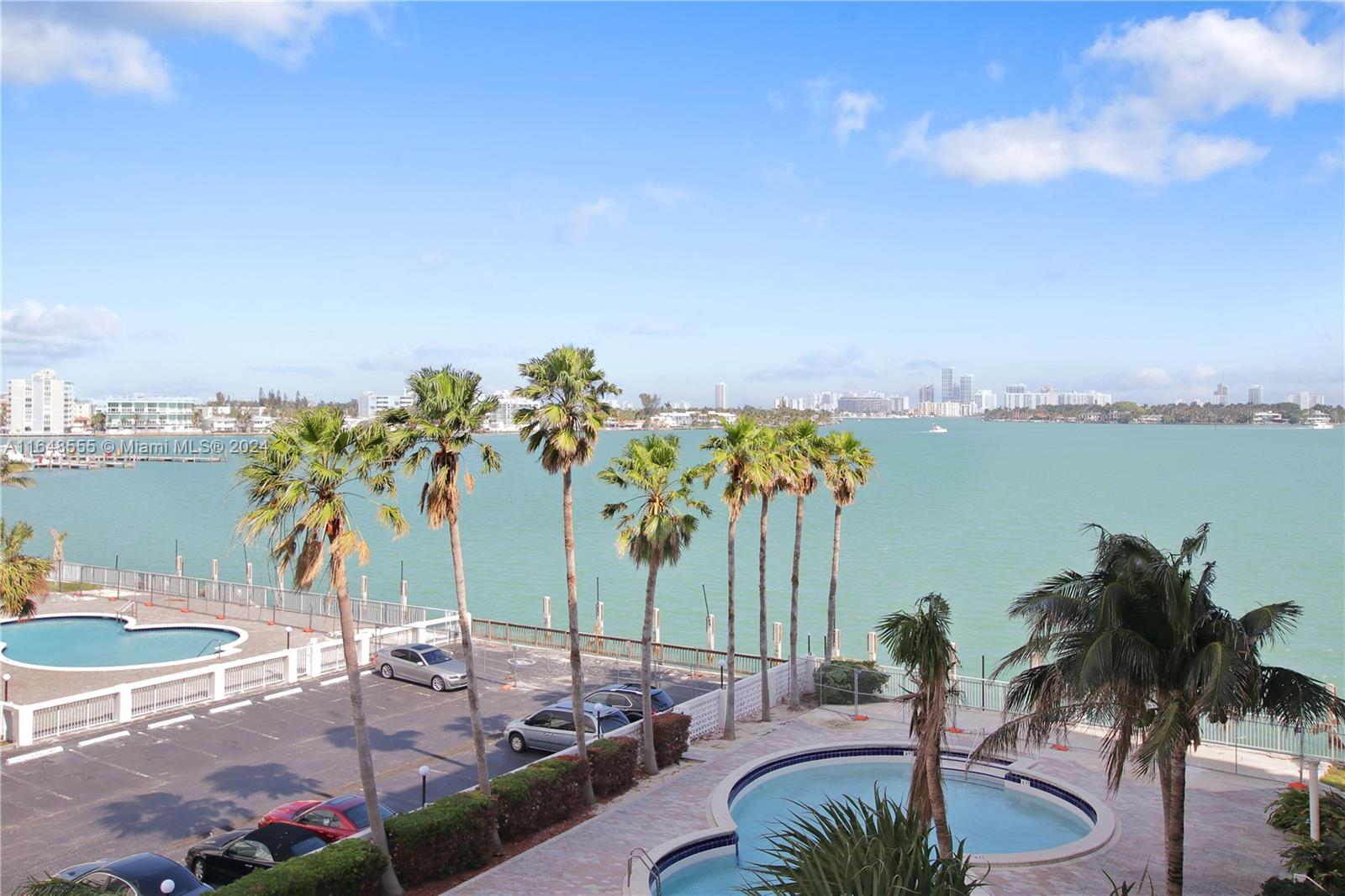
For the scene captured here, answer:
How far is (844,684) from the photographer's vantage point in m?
25.6

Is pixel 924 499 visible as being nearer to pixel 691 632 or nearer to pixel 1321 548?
pixel 1321 548

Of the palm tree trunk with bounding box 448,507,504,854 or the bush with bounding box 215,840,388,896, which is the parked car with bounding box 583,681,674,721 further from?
the bush with bounding box 215,840,388,896

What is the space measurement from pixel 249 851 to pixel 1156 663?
43.4 feet

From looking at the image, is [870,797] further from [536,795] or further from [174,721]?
[174,721]

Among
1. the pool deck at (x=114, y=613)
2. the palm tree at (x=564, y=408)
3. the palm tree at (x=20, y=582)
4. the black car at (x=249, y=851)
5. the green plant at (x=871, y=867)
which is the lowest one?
the pool deck at (x=114, y=613)

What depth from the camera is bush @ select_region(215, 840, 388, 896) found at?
11.9 meters

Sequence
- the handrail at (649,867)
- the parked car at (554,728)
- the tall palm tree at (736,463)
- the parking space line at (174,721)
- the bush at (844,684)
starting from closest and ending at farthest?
the handrail at (649,867) < the parked car at (554,728) < the tall palm tree at (736,463) < the parking space line at (174,721) < the bush at (844,684)

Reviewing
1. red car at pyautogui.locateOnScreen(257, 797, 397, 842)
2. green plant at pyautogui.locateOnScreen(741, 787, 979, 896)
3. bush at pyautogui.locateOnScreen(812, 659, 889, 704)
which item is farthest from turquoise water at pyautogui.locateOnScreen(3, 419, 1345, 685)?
green plant at pyautogui.locateOnScreen(741, 787, 979, 896)

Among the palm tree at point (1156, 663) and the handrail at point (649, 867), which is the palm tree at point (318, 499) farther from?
the palm tree at point (1156, 663)

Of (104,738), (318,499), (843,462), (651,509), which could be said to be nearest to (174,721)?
(104,738)

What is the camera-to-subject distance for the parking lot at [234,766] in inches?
637

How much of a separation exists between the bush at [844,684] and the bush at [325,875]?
14.9m

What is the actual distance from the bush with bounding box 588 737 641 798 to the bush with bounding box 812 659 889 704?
817 centimetres

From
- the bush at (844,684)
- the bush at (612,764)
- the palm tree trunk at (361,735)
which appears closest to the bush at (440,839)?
the palm tree trunk at (361,735)
